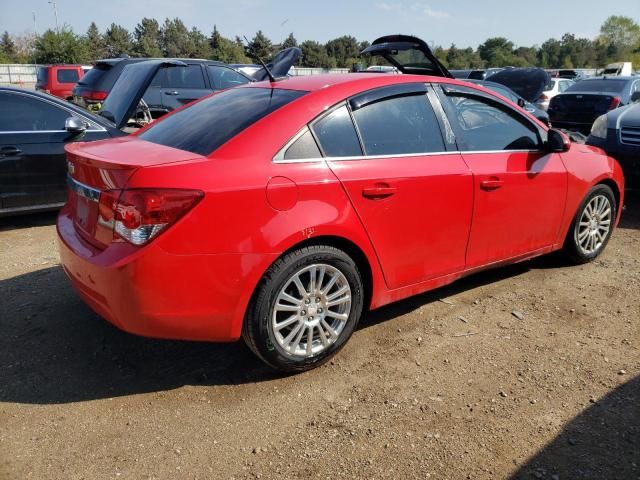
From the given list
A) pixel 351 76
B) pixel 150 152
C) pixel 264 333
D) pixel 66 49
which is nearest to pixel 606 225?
pixel 351 76

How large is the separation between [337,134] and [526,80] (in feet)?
38.6

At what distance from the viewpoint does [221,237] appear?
8.63ft

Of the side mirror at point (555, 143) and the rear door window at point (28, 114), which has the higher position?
the side mirror at point (555, 143)

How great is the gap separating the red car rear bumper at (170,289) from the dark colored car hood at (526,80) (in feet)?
39.2

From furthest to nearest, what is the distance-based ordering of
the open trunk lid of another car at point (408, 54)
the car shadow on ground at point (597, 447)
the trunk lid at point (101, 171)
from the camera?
the open trunk lid of another car at point (408, 54)
the trunk lid at point (101, 171)
the car shadow on ground at point (597, 447)

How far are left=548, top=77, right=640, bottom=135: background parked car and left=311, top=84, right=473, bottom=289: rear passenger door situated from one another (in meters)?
10.3

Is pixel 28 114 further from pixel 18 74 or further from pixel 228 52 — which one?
pixel 228 52

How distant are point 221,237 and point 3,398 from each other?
143 centimetres

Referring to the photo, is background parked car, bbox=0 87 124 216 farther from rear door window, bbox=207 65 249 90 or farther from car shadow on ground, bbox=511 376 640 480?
rear door window, bbox=207 65 249 90

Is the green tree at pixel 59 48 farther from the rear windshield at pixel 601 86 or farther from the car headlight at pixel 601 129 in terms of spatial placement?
the car headlight at pixel 601 129

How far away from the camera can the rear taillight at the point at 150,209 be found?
2.53 metres

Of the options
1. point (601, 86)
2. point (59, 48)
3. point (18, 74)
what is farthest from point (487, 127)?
point (59, 48)

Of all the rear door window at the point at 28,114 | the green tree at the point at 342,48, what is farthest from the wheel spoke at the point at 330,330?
the green tree at the point at 342,48

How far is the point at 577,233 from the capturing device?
4570mm
